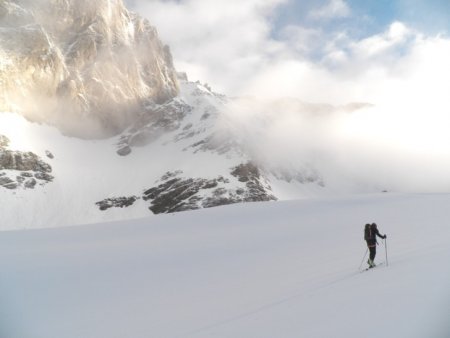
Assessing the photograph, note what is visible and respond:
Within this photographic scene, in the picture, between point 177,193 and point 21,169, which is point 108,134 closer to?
point 21,169

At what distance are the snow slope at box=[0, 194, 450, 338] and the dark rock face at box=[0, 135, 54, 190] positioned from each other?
3804 inches

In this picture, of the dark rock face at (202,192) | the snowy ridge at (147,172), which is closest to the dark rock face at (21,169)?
the snowy ridge at (147,172)

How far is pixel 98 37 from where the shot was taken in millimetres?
169250

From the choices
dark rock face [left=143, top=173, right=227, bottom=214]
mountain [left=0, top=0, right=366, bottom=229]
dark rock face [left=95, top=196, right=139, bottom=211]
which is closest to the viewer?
dark rock face [left=143, top=173, right=227, bottom=214]

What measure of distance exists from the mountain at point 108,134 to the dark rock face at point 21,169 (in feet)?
1.07

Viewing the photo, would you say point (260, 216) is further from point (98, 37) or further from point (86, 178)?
point (98, 37)

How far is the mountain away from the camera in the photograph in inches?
4626

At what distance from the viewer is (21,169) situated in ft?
385

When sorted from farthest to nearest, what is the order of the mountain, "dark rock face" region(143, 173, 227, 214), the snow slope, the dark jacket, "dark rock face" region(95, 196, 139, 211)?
1. "dark rock face" region(95, 196, 139, 211)
2. the mountain
3. "dark rock face" region(143, 173, 227, 214)
4. the dark jacket
5. the snow slope

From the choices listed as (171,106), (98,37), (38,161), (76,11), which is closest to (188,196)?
(38,161)

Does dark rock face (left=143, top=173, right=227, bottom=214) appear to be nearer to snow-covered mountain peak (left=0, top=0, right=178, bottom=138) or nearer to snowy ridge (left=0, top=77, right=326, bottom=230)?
snowy ridge (left=0, top=77, right=326, bottom=230)

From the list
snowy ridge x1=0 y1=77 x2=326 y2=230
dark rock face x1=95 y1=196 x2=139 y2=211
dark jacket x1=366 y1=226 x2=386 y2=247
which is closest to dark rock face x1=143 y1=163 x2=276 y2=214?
snowy ridge x1=0 y1=77 x2=326 y2=230

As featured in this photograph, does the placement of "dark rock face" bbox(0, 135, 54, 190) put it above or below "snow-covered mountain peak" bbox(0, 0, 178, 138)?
below

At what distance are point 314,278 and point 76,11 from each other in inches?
7200
